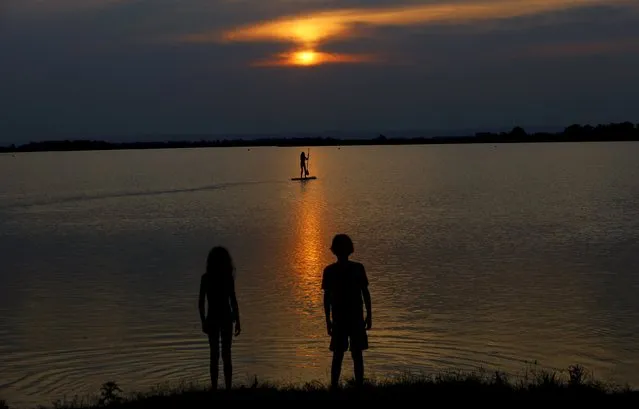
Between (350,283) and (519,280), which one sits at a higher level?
(350,283)

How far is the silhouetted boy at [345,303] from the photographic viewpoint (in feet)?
36.2

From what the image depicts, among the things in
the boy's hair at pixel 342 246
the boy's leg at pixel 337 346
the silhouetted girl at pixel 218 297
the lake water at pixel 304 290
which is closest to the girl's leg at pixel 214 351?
the silhouetted girl at pixel 218 297

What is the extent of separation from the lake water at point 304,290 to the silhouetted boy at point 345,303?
3.00 m

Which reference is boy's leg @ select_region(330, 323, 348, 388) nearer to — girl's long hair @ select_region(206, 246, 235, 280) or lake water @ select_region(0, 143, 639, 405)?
girl's long hair @ select_region(206, 246, 235, 280)

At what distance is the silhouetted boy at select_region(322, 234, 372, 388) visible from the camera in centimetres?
1102

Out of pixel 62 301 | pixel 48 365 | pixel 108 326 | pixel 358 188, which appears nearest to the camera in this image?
pixel 48 365

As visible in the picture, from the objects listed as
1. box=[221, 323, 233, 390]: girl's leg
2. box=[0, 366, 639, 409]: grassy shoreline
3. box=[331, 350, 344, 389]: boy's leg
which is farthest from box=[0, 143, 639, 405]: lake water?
box=[0, 366, 639, 409]: grassy shoreline

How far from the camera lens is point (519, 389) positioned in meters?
10.9

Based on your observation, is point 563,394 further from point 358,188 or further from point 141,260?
point 358,188

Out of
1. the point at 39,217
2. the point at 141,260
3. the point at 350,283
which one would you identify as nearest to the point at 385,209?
the point at 39,217

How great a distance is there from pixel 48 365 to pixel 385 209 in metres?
32.5

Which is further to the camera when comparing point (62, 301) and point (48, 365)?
point (62, 301)

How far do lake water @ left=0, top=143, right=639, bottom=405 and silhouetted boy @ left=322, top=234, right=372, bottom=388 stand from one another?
9.83 feet

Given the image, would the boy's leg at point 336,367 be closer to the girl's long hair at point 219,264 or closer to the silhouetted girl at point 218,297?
the silhouetted girl at point 218,297
